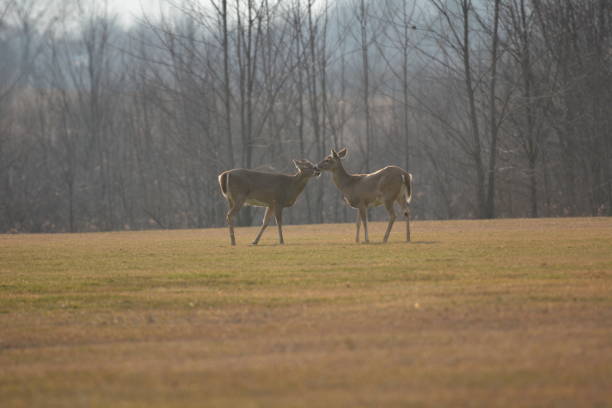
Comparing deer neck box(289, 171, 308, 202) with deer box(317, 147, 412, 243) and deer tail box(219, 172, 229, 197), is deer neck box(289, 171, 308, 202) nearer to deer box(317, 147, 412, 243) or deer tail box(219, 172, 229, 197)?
deer box(317, 147, 412, 243)

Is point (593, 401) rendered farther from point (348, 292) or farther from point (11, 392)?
point (348, 292)

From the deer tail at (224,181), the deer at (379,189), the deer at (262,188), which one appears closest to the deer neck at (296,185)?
the deer at (262,188)

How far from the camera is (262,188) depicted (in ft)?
55.8

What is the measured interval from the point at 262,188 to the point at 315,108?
18.7m

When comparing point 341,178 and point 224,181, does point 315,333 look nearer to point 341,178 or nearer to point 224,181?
point 341,178

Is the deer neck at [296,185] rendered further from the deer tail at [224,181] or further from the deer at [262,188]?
the deer tail at [224,181]

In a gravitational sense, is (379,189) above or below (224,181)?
below

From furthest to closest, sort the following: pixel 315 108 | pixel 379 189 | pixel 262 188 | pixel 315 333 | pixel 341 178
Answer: pixel 315 108, pixel 262 188, pixel 341 178, pixel 379 189, pixel 315 333

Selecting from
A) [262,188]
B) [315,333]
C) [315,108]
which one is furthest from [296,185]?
[315,108]

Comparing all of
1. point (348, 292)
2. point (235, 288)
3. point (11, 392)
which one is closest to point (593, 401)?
point (11, 392)

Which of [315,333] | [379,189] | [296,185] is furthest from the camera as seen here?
[296,185]

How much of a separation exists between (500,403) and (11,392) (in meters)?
2.47

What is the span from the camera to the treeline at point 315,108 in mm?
30828

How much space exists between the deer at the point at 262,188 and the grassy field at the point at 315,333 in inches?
203
